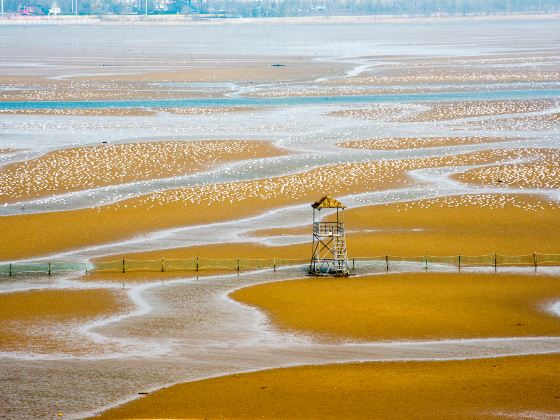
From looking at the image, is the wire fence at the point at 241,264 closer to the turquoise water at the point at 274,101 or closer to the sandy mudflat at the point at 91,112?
the sandy mudflat at the point at 91,112

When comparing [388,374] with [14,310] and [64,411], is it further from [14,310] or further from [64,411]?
[14,310]

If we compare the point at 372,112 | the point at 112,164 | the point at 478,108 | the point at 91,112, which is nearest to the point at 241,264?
the point at 112,164

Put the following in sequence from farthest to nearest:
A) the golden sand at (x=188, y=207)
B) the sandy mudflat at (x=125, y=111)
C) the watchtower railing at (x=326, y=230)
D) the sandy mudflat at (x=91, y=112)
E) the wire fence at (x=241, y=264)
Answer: the sandy mudflat at (x=125, y=111) < the sandy mudflat at (x=91, y=112) < the golden sand at (x=188, y=207) < the watchtower railing at (x=326, y=230) < the wire fence at (x=241, y=264)

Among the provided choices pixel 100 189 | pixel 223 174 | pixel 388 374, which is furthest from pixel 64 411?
pixel 223 174

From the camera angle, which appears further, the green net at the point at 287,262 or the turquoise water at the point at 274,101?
the turquoise water at the point at 274,101

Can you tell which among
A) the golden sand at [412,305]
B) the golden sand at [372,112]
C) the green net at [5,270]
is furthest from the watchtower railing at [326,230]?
the golden sand at [372,112]
